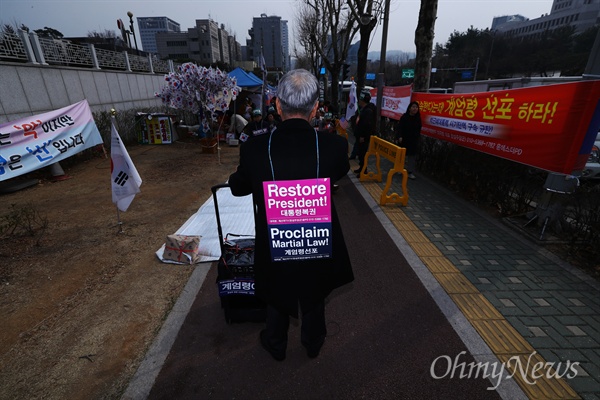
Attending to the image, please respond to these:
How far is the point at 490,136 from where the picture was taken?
18.3ft

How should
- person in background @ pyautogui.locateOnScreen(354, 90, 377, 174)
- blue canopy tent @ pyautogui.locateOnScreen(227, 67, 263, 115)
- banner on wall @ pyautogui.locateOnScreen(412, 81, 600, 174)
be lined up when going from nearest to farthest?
1. banner on wall @ pyautogui.locateOnScreen(412, 81, 600, 174)
2. person in background @ pyautogui.locateOnScreen(354, 90, 377, 174)
3. blue canopy tent @ pyautogui.locateOnScreen(227, 67, 263, 115)

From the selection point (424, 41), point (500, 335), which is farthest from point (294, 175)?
point (424, 41)

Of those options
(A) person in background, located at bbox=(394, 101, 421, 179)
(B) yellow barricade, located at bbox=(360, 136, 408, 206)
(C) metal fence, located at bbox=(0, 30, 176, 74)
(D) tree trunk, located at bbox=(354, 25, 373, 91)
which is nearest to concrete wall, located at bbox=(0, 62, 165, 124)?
(C) metal fence, located at bbox=(0, 30, 176, 74)

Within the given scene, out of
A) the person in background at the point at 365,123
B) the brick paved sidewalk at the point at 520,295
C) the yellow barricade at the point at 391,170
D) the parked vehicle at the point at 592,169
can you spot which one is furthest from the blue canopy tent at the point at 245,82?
the brick paved sidewalk at the point at 520,295

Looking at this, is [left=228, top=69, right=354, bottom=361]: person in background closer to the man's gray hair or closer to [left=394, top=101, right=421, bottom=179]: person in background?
the man's gray hair

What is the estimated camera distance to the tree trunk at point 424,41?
8031 millimetres

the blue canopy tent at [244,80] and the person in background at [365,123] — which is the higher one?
the blue canopy tent at [244,80]

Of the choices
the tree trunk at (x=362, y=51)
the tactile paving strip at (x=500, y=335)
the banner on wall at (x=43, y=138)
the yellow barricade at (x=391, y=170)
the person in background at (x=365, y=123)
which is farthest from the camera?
the tree trunk at (x=362, y=51)

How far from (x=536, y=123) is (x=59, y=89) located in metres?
12.6

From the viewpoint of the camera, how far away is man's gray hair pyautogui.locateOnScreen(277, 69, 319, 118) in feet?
6.13

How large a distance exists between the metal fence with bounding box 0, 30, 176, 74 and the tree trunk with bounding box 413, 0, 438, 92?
441 inches

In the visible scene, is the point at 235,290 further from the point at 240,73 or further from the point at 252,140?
the point at 240,73

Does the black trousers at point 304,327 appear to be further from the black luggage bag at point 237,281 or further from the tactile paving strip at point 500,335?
the tactile paving strip at point 500,335

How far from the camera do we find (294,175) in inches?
72.4
